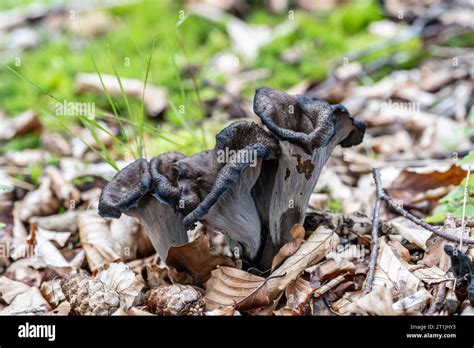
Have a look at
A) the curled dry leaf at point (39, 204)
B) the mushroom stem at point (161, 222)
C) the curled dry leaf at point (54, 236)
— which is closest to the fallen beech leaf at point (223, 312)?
Answer: the mushroom stem at point (161, 222)

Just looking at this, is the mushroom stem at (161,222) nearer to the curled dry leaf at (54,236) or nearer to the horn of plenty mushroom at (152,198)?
the horn of plenty mushroom at (152,198)

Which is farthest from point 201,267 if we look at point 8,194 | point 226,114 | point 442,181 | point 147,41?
point 147,41

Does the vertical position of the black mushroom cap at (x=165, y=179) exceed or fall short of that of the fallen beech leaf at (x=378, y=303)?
it exceeds it

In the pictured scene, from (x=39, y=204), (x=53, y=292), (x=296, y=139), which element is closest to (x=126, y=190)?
(x=53, y=292)

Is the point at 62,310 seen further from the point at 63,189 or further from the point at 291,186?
the point at 63,189

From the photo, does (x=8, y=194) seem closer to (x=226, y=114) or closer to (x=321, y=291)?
(x=226, y=114)

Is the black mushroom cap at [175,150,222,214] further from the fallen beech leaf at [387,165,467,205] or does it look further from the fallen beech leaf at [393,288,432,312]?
the fallen beech leaf at [387,165,467,205]
